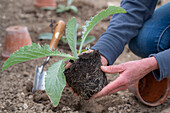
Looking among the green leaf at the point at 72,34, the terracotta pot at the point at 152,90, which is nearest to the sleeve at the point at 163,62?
the terracotta pot at the point at 152,90

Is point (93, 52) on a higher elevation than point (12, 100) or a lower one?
higher

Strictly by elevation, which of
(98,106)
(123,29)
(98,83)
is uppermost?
(123,29)

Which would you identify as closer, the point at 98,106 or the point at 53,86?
the point at 53,86

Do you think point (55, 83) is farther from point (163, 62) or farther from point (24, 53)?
point (163, 62)

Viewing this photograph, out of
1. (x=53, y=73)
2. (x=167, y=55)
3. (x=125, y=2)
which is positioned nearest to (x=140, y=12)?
(x=125, y=2)

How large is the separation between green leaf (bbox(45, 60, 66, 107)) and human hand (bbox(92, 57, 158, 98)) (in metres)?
0.22

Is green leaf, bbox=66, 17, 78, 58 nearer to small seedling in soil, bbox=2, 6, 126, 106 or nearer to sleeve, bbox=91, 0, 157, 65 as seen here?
small seedling in soil, bbox=2, 6, 126, 106

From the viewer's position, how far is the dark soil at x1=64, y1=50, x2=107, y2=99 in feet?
3.51

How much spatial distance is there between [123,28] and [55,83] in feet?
2.07

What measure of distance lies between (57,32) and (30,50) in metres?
0.67

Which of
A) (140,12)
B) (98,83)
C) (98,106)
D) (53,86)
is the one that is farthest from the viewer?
(140,12)

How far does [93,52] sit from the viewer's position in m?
1.11

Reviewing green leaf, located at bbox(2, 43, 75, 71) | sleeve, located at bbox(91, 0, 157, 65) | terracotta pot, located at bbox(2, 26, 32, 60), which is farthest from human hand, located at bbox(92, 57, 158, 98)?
terracotta pot, located at bbox(2, 26, 32, 60)

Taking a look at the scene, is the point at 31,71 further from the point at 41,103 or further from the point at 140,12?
the point at 140,12
